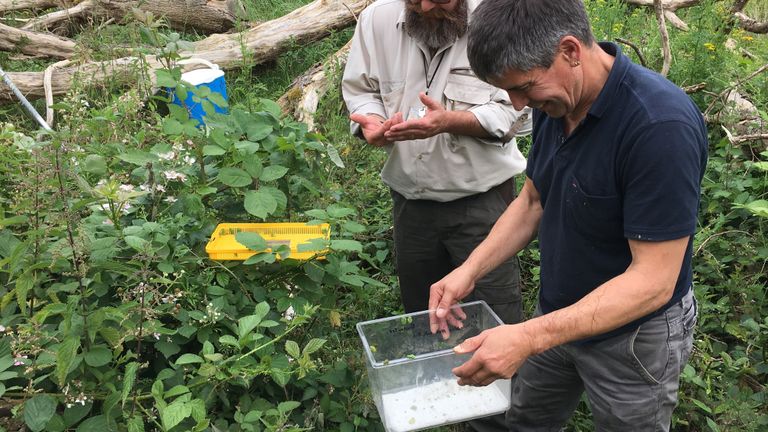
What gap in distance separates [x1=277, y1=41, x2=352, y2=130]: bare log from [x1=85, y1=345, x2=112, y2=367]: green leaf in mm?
3243

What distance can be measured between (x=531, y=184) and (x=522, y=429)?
0.92 meters

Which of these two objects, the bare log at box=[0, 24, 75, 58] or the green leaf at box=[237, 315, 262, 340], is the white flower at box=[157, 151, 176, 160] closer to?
the green leaf at box=[237, 315, 262, 340]

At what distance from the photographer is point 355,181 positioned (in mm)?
4023

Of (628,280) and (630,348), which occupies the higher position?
(628,280)

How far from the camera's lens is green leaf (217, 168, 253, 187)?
2137 millimetres

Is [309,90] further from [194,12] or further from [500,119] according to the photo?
[500,119]

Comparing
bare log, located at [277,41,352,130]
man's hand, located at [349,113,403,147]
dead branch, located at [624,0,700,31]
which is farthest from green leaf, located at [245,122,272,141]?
dead branch, located at [624,0,700,31]

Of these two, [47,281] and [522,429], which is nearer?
[47,281]

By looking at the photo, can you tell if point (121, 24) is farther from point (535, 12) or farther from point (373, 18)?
point (535, 12)

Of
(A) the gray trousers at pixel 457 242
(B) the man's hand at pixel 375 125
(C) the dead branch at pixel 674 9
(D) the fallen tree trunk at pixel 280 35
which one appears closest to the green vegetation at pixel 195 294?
(B) the man's hand at pixel 375 125

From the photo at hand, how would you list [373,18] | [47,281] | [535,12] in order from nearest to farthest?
1. [535,12]
2. [47,281]
3. [373,18]

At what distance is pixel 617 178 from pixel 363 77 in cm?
133

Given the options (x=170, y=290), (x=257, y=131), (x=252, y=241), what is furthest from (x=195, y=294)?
(x=257, y=131)

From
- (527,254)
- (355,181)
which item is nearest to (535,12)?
(527,254)
